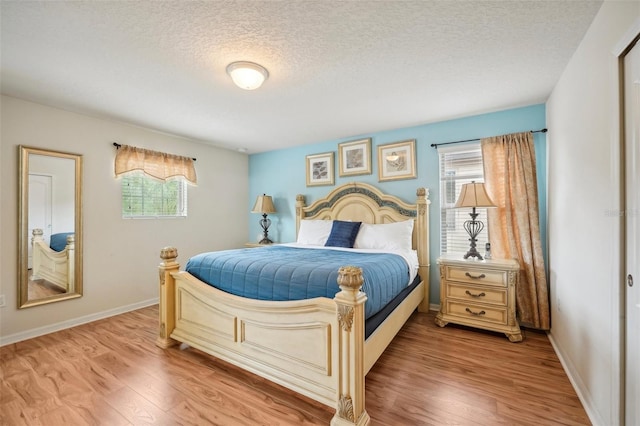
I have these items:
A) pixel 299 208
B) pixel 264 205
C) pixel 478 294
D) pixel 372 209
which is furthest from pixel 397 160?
pixel 264 205

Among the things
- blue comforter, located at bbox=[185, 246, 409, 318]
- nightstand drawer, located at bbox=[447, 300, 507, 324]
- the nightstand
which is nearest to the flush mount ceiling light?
blue comforter, located at bbox=[185, 246, 409, 318]

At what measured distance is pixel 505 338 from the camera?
2604 mm

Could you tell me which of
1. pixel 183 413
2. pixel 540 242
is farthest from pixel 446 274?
pixel 183 413

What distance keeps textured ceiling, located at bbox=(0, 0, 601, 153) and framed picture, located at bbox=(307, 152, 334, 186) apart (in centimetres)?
112

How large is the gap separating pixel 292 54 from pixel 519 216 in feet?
8.80

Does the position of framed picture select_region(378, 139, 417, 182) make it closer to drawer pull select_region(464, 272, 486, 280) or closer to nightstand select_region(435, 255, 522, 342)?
nightstand select_region(435, 255, 522, 342)

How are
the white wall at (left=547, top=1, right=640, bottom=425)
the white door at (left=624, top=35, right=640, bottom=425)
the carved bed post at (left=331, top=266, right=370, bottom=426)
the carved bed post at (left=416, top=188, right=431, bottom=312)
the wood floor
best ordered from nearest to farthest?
the white door at (left=624, top=35, right=640, bottom=425) < the white wall at (left=547, top=1, right=640, bottom=425) < the carved bed post at (left=331, top=266, right=370, bottom=426) < the wood floor < the carved bed post at (left=416, top=188, right=431, bottom=312)

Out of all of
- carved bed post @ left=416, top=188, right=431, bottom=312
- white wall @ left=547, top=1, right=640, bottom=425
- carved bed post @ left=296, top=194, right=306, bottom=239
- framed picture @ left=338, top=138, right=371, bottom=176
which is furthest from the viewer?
carved bed post @ left=296, top=194, right=306, bottom=239

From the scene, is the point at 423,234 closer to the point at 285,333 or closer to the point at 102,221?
the point at 285,333

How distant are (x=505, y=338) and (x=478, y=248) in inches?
38.8

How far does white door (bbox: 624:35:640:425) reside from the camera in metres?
1.21

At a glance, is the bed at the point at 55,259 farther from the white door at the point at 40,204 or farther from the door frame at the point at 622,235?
the door frame at the point at 622,235

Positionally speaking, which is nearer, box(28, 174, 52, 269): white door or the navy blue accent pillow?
box(28, 174, 52, 269): white door

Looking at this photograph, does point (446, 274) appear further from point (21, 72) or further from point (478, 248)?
point (21, 72)
